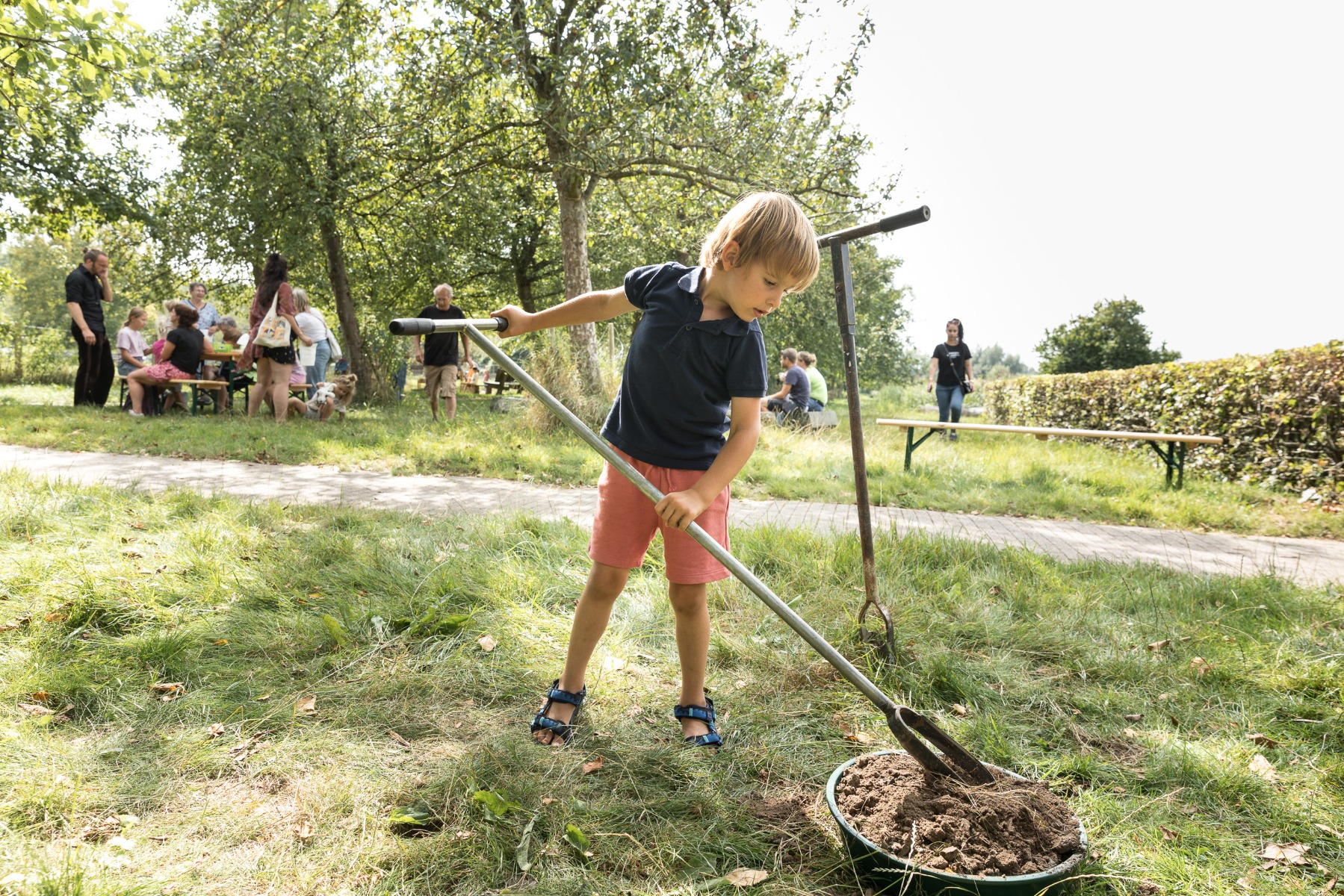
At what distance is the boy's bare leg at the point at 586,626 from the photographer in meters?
2.44

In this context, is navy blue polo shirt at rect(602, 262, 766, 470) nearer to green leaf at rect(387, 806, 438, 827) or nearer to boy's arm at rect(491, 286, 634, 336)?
boy's arm at rect(491, 286, 634, 336)

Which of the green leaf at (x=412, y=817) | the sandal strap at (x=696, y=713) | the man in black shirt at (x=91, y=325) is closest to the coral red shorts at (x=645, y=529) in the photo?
the sandal strap at (x=696, y=713)

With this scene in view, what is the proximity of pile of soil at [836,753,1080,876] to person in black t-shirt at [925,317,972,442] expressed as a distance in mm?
9721

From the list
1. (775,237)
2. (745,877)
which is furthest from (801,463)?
(745,877)

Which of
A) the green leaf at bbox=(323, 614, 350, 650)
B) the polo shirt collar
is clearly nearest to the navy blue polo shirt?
the polo shirt collar

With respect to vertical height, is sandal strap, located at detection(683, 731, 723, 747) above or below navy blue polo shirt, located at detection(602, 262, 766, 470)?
below

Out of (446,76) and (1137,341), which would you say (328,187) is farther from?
(1137,341)

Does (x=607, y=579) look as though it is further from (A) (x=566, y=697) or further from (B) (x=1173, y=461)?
(B) (x=1173, y=461)

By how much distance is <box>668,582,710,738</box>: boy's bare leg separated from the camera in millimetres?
2426

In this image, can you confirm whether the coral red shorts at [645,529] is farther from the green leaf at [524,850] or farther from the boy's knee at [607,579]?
the green leaf at [524,850]

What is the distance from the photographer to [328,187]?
12273 millimetres

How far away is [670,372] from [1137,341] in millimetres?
29694

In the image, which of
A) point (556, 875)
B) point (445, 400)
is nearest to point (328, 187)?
point (445, 400)

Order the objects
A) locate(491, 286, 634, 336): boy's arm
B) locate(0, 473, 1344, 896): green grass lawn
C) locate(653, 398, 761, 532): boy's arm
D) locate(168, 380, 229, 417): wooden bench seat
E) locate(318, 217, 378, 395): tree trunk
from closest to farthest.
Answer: locate(0, 473, 1344, 896): green grass lawn < locate(653, 398, 761, 532): boy's arm < locate(491, 286, 634, 336): boy's arm < locate(168, 380, 229, 417): wooden bench seat < locate(318, 217, 378, 395): tree trunk
